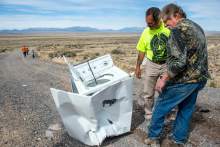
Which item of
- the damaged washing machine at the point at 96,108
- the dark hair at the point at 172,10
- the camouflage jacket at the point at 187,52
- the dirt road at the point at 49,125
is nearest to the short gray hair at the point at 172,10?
the dark hair at the point at 172,10

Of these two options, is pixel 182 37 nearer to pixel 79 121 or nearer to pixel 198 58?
pixel 198 58

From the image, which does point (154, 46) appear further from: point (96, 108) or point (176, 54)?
point (96, 108)

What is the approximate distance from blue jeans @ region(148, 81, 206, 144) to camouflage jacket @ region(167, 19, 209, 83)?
0.14 metres

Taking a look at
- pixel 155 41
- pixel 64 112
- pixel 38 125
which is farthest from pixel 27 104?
pixel 155 41

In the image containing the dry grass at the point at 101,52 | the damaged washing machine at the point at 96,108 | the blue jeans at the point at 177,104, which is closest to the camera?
the blue jeans at the point at 177,104

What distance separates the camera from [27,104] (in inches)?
301

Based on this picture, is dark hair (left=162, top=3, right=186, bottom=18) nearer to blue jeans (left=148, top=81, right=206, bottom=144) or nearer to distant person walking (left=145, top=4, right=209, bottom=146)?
distant person walking (left=145, top=4, right=209, bottom=146)

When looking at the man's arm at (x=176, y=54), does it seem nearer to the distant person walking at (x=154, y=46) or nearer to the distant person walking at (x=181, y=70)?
the distant person walking at (x=181, y=70)

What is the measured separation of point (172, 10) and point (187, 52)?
582 millimetres

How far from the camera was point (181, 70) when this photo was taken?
3.96 meters

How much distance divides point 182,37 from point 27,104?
4959 millimetres

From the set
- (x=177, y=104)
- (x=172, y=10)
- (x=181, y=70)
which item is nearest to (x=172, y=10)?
(x=172, y=10)

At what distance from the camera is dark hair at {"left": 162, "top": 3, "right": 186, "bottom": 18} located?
4016 millimetres

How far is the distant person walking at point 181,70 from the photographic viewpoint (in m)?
3.85
